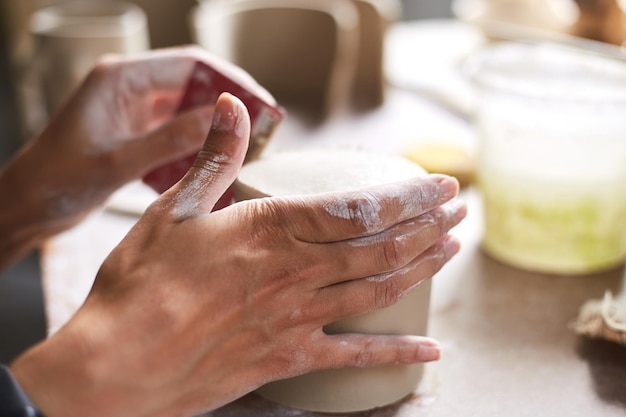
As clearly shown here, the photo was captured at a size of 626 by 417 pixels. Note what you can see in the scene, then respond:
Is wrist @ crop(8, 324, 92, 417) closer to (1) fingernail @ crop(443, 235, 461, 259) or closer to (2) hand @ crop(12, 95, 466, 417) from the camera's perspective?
(2) hand @ crop(12, 95, 466, 417)

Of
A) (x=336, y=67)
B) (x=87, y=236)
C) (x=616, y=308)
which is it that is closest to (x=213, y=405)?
(x=616, y=308)

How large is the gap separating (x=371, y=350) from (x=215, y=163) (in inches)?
10.6

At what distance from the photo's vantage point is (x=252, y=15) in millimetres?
1968

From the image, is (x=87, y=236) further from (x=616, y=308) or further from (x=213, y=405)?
(x=616, y=308)

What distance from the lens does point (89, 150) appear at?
1.16m

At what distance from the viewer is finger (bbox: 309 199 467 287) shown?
2.35 feet

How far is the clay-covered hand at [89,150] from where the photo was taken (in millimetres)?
1158

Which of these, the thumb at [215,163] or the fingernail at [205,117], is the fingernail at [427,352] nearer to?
the thumb at [215,163]

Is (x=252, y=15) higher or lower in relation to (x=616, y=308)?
higher

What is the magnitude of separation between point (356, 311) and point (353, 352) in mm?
52

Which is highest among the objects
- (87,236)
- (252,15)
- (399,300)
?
(252,15)

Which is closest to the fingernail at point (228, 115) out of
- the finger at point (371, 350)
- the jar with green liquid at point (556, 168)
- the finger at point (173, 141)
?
the finger at point (371, 350)

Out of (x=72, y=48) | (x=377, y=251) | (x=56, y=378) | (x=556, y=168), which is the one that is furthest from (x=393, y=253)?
(x=72, y=48)

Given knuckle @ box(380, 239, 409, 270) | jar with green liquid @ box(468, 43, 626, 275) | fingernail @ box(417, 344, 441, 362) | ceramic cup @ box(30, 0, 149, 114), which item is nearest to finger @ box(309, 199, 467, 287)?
knuckle @ box(380, 239, 409, 270)
